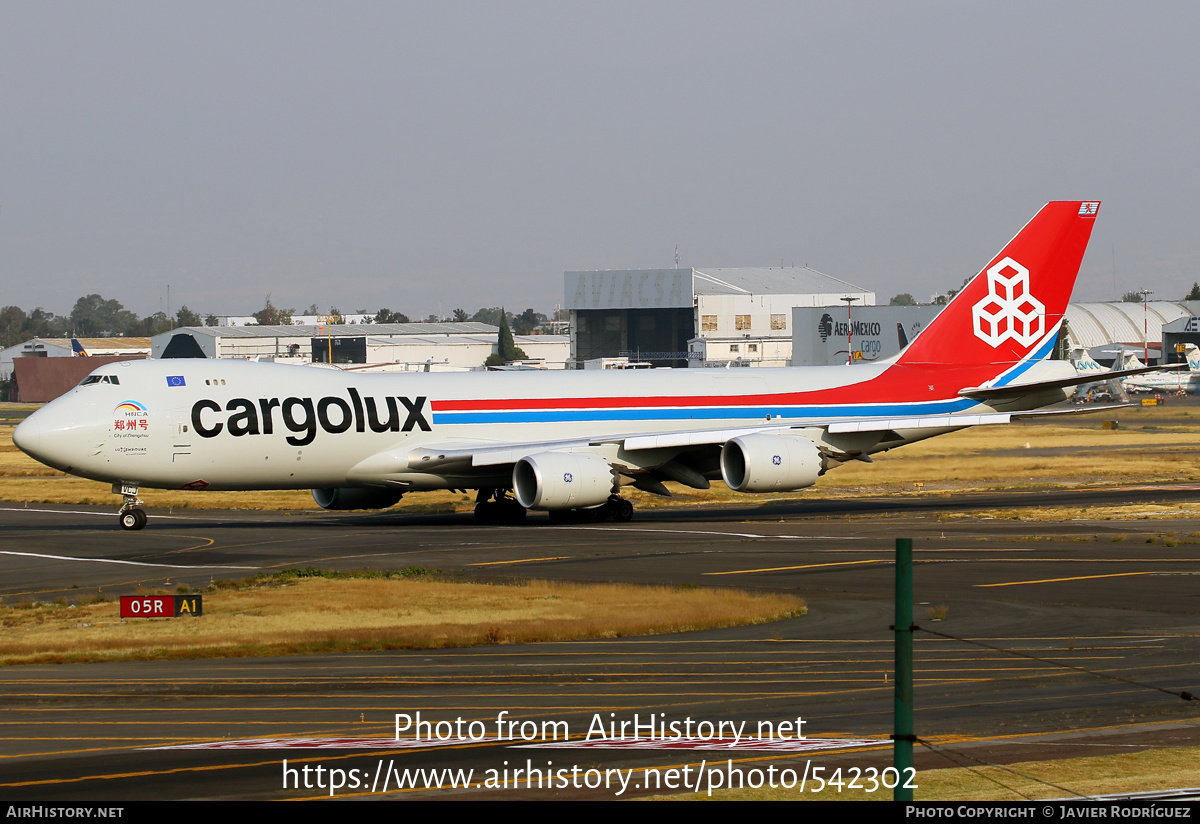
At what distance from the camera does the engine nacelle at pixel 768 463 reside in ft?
119

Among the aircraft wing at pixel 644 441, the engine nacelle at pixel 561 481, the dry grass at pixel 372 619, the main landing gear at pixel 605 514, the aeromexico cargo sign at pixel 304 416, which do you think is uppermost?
the aeromexico cargo sign at pixel 304 416

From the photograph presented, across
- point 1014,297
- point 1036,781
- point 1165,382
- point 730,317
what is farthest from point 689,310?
point 1036,781

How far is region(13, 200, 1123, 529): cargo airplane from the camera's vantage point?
34469mm

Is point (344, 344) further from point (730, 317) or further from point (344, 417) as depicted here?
point (344, 417)

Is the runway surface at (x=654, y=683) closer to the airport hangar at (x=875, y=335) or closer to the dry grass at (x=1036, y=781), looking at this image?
the dry grass at (x=1036, y=781)

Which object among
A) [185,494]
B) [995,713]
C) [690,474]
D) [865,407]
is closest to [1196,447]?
[865,407]

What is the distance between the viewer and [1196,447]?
2277 inches

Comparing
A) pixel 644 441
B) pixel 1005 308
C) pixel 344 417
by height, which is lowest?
pixel 644 441

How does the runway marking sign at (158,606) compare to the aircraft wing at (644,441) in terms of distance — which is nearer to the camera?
the runway marking sign at (158,606)

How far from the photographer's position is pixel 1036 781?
10.2 meters

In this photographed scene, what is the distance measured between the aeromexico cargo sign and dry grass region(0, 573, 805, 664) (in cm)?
1125

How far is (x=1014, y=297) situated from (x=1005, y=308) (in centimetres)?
45

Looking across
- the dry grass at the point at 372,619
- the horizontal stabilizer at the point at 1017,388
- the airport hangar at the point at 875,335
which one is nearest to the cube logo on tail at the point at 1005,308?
the horizontal stabilizer at the point at 1017,388

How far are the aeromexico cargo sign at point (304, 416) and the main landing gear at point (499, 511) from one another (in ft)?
11.4
